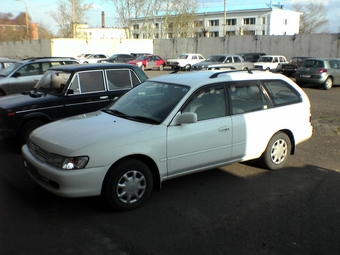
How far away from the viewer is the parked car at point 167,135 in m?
4.03

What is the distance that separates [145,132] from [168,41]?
4302cm

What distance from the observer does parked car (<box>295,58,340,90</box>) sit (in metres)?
18.0

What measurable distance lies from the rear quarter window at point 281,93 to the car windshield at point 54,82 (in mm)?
4212

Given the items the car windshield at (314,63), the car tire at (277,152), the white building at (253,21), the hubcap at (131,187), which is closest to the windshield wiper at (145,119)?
the hubcap at (131,187)

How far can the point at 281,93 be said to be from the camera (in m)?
5.92

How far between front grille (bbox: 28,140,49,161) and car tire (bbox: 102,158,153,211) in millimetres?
854

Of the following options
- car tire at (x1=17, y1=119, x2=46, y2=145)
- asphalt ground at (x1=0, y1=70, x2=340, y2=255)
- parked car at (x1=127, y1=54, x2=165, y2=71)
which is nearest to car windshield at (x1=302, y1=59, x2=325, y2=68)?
asphalt ground at (x1=0, y1=70, x2=340, y2=255)

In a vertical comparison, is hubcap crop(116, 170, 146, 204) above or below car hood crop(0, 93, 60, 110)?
below

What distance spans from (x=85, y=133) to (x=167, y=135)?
3.37 ft

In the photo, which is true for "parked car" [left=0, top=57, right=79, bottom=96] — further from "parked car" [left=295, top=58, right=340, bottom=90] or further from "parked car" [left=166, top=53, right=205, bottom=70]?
"parked car" [left=166, top=53, right=205, bottom=70]

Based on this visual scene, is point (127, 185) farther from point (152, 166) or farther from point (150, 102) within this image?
point (150, 102)

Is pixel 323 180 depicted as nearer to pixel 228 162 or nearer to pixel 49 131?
pixel 228 162

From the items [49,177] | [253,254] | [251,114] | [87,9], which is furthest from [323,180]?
[87,9]

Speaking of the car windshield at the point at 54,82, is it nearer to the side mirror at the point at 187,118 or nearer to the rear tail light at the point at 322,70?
the side mirror at the point at 187,118
